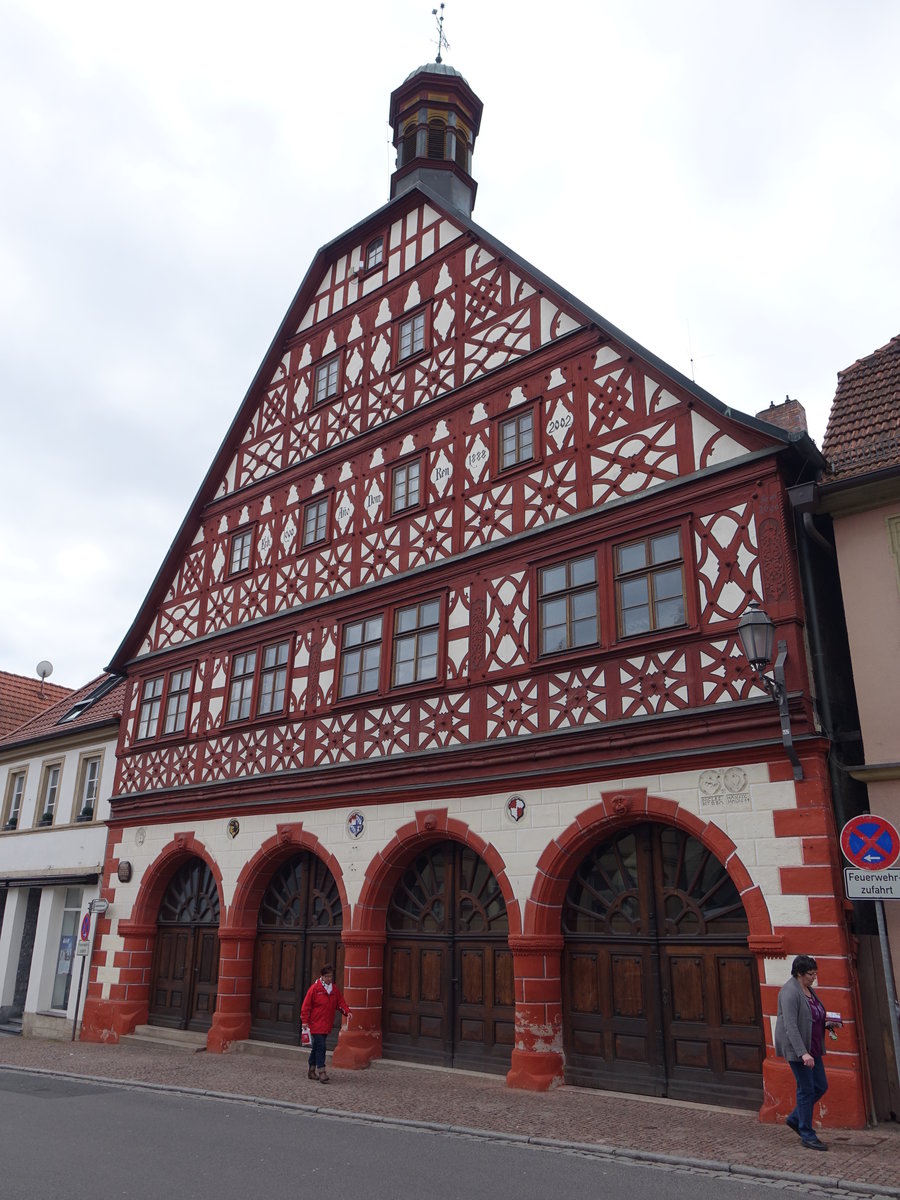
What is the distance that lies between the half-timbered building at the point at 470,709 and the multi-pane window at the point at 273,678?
76mm

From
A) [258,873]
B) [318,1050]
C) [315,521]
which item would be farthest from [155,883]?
[315,521]

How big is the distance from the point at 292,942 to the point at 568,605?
753cm

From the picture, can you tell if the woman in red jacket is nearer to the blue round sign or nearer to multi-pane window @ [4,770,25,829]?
the blue round sign

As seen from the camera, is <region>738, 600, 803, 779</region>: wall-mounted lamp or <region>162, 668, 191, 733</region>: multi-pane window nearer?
<region>738, 600, 803, 779</region>: wall-mounted lamp

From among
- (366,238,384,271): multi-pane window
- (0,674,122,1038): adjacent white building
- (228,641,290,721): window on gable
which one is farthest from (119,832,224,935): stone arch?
(366,238,384,271): multi-pane window

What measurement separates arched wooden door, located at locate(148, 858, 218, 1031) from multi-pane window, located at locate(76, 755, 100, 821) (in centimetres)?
381

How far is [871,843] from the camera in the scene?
8.68 m

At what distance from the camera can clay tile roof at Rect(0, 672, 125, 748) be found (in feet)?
74.6

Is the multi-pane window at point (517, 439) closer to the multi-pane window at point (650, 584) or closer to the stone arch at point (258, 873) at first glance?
the multi-pane window at point (650, 584)

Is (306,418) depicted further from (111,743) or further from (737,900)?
(737,900)

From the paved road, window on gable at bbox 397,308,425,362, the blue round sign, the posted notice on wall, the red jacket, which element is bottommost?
the paved road

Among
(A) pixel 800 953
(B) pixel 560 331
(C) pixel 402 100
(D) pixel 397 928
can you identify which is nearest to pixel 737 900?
(A) pixel 800 953

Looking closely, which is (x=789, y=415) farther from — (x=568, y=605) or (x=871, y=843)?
(x=871, y=843)

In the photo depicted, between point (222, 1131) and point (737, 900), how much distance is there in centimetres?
596
